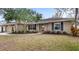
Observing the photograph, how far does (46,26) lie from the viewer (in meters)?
2.89

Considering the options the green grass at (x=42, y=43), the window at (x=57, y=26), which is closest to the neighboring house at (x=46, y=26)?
the window at (x=57, y=26)

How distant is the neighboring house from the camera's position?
9.34ft

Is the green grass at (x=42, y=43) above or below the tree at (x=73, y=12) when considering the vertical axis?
below

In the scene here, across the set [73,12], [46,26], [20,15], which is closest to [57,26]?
[46,26]

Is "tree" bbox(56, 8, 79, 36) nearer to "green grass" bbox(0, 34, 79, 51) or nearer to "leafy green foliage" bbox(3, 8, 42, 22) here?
"green grass" bbox(0, 34, 79, 51)

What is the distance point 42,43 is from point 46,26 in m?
0.26

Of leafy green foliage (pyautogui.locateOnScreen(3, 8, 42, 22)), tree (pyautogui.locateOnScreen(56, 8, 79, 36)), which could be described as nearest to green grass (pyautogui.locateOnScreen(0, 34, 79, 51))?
tree (pyautogui.locateOnScreen(56, 8, 79, 36))

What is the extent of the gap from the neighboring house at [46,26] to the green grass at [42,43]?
4.3 inches

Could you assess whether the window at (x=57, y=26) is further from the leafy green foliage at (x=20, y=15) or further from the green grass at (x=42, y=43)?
the leafy green foliage at (x=20, y=15)

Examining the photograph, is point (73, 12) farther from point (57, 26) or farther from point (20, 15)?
point (20, 15)

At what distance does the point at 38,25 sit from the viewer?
2871 mm

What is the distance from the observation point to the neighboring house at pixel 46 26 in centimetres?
285

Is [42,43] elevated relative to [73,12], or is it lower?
lower
